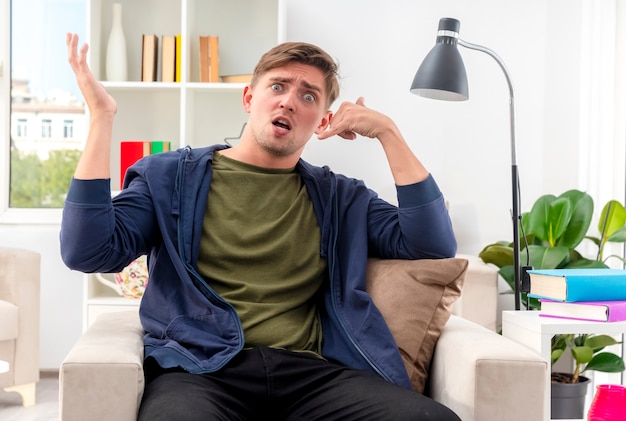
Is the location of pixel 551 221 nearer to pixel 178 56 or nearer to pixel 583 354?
pixel 583 354

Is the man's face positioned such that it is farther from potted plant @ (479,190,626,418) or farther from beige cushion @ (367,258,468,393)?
potted plant @ (479,190,626,418)

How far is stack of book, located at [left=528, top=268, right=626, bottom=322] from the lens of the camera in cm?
204

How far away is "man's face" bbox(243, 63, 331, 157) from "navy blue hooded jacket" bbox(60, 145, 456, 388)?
10cm

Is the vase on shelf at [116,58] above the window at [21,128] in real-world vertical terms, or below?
above

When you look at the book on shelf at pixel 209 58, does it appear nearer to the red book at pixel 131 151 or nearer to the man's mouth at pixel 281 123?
the red book at pixel 131 151

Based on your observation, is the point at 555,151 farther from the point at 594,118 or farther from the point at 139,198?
the point at 139,198

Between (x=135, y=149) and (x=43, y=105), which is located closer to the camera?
(x=135, y=149)

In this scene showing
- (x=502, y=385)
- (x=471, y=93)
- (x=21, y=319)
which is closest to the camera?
(x=502, y=385)

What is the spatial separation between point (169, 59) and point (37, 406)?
1545 millimetres

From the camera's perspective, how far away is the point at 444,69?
245cm

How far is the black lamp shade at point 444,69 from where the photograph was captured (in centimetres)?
244

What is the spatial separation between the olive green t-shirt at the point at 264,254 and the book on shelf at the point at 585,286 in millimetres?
566

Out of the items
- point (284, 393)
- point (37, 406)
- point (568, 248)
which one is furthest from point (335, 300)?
point (37, 406)

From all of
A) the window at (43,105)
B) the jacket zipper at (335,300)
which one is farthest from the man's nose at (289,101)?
the window at (43,105)
